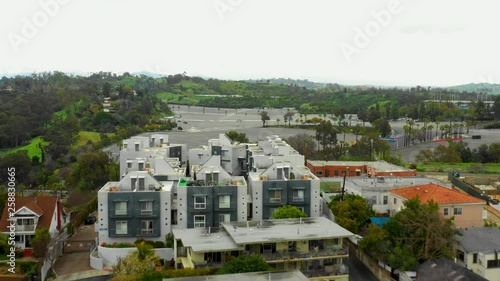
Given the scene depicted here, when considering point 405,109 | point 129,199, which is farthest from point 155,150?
point 405,109

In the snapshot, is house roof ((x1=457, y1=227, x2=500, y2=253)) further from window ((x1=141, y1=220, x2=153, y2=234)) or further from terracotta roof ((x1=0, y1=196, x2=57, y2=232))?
terracotta roof ((x1=0, y1=196, x2=57, y2=232))

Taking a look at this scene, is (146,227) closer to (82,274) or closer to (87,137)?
(82,274)

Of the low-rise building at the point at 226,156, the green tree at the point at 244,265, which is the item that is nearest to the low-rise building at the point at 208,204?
the green tree at the point at 244,265

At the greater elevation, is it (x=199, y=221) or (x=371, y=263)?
(x=199, y=221)

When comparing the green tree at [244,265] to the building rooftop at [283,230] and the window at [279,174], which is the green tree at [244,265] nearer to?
the building rooftop at [283,230]

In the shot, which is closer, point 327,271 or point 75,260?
point 327,271

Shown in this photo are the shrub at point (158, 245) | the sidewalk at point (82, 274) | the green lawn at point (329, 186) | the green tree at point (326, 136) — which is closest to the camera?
the sidewalk at point (82, 274)

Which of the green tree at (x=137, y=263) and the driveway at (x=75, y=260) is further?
the driveway at (x=75, y=260)

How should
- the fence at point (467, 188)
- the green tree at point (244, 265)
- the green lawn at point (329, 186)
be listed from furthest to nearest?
the fence at point (467, 188)
the green lawn at point (329, 186)
the green tree at point (244, 265)

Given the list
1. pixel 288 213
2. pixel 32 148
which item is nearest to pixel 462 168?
pixel 288 213
